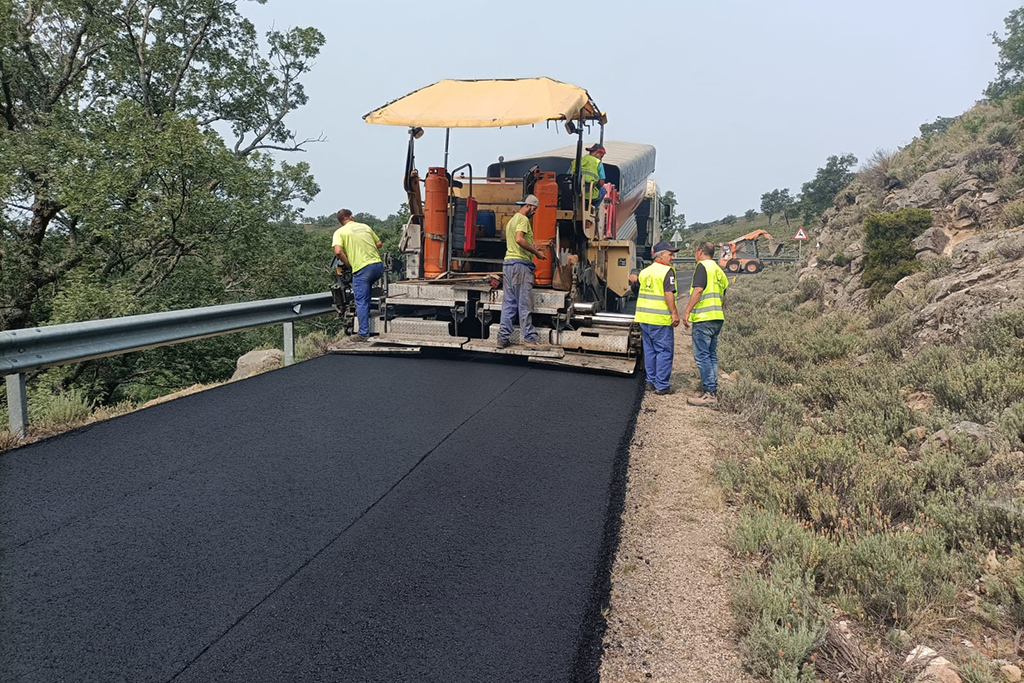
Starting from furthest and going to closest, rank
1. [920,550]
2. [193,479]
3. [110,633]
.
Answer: [193,479], [920,550], [110,633]

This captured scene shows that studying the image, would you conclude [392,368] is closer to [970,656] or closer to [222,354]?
[970,656]

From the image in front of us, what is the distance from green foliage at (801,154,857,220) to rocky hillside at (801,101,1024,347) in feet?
90.4

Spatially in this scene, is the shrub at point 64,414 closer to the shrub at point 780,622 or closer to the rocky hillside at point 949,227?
the shrub at point 780,622

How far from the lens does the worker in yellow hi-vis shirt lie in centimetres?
877

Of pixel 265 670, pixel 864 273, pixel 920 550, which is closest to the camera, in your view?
pixel 265 670

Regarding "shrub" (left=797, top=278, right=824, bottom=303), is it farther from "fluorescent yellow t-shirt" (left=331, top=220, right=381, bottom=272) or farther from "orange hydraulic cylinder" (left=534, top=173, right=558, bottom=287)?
"fluorescent yellow t-shirt" (left=331, top=220, right=381, bottom=272)

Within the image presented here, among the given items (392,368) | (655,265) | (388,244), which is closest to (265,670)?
(392,368)

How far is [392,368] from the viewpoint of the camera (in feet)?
25.4

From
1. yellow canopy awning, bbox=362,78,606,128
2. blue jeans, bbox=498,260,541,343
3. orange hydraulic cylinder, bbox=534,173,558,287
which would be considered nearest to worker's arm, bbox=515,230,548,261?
blue jeans, bbox=498,260,541,343

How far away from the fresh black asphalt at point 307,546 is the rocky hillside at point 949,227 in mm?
5263

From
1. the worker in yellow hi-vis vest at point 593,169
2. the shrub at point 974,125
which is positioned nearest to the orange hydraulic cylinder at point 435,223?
the worker in yellow hi-vis vest at point 593,169

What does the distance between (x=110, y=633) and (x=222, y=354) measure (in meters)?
12.3

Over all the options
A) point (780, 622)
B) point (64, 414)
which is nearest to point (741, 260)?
point (64, 414)

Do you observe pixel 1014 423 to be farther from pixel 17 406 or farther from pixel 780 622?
pixel 17 406
